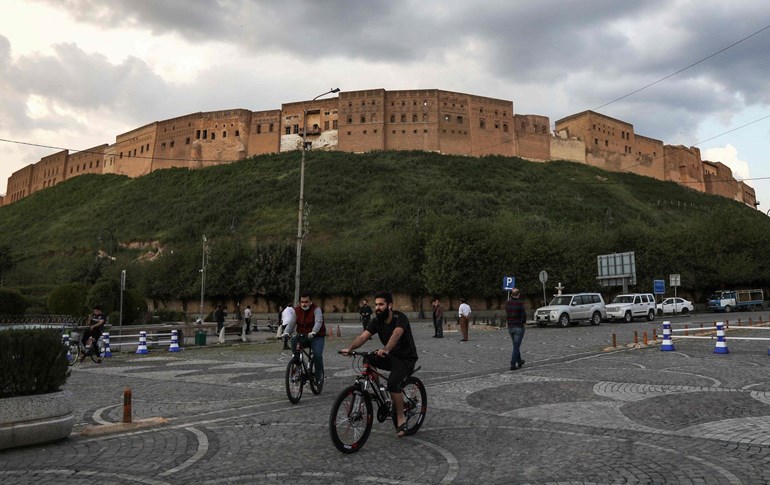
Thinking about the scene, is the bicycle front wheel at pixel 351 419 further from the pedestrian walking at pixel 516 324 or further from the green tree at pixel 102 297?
the green tree at pixel 102 297

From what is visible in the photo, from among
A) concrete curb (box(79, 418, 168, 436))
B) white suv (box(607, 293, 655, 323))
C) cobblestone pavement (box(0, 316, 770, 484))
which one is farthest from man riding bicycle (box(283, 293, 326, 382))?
white suv (box(607, 293, 655, 323))

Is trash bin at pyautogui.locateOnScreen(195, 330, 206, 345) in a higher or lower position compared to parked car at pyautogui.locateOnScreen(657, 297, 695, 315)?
lower

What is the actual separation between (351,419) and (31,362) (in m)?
3.87

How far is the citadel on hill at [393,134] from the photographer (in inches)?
3895

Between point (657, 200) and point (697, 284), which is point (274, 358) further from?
point (657, 200)

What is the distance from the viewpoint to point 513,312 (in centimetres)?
1308

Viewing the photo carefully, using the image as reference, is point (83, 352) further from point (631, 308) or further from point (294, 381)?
point (631, 308)

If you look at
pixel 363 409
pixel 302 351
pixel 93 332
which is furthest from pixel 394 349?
pixel 93 332

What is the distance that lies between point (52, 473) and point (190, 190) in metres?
92.5

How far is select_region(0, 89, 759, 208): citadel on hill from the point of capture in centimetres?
9894

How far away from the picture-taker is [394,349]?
6316 millimetres

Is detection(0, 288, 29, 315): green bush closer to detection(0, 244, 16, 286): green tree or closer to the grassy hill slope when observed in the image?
the grassy hill slope

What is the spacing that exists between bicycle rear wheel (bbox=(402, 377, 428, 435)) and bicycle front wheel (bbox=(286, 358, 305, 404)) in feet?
8.81

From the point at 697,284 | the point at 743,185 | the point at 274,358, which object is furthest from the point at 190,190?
the point at 743,185
